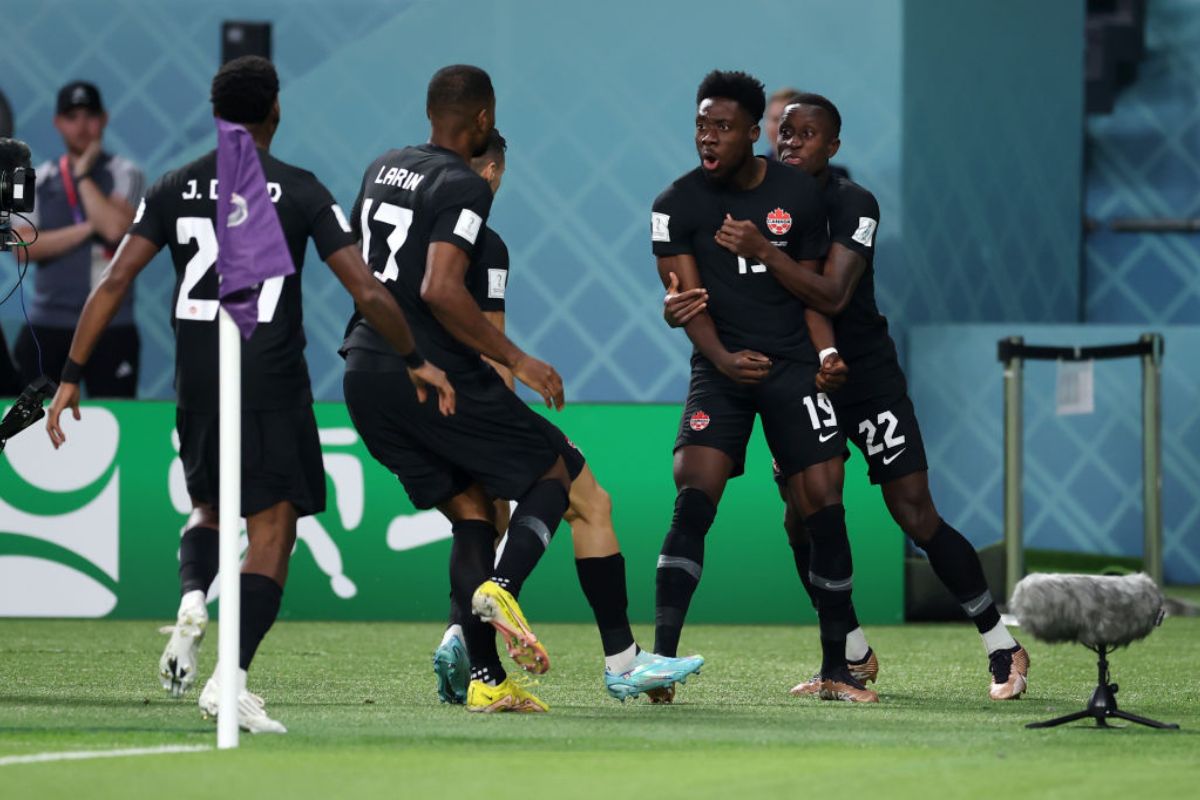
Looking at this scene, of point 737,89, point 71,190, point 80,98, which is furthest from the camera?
point 71,190

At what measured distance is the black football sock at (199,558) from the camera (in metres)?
6.34

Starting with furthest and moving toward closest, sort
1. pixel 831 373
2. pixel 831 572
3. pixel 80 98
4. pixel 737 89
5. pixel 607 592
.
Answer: pixel 80 98
pixel 831 572
pixel 831 373
pixel 737 89
pixel 607 592

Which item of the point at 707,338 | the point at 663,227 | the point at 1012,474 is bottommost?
Result: the point at 1012,474

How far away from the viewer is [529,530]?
255 inches

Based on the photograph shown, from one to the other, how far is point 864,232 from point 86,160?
723cm

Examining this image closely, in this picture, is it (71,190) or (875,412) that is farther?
(71,190)

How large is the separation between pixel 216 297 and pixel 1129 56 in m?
11.7

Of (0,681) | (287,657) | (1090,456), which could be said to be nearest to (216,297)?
(0,681)

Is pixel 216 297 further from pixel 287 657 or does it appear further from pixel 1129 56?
pixel 1129 56

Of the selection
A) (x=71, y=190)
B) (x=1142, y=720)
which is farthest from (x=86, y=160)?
(x=1142, y=720)

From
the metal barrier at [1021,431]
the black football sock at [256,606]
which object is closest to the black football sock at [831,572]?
the black football sock at [256,606]

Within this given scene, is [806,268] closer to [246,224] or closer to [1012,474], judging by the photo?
[246,224]

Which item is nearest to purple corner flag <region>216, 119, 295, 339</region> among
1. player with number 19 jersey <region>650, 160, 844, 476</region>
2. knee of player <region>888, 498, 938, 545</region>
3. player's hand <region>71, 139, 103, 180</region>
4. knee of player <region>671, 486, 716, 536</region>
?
player with number 19 jersey <region>650, 160, 844, 476</region>

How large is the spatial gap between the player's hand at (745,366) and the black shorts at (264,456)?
1.59 m
